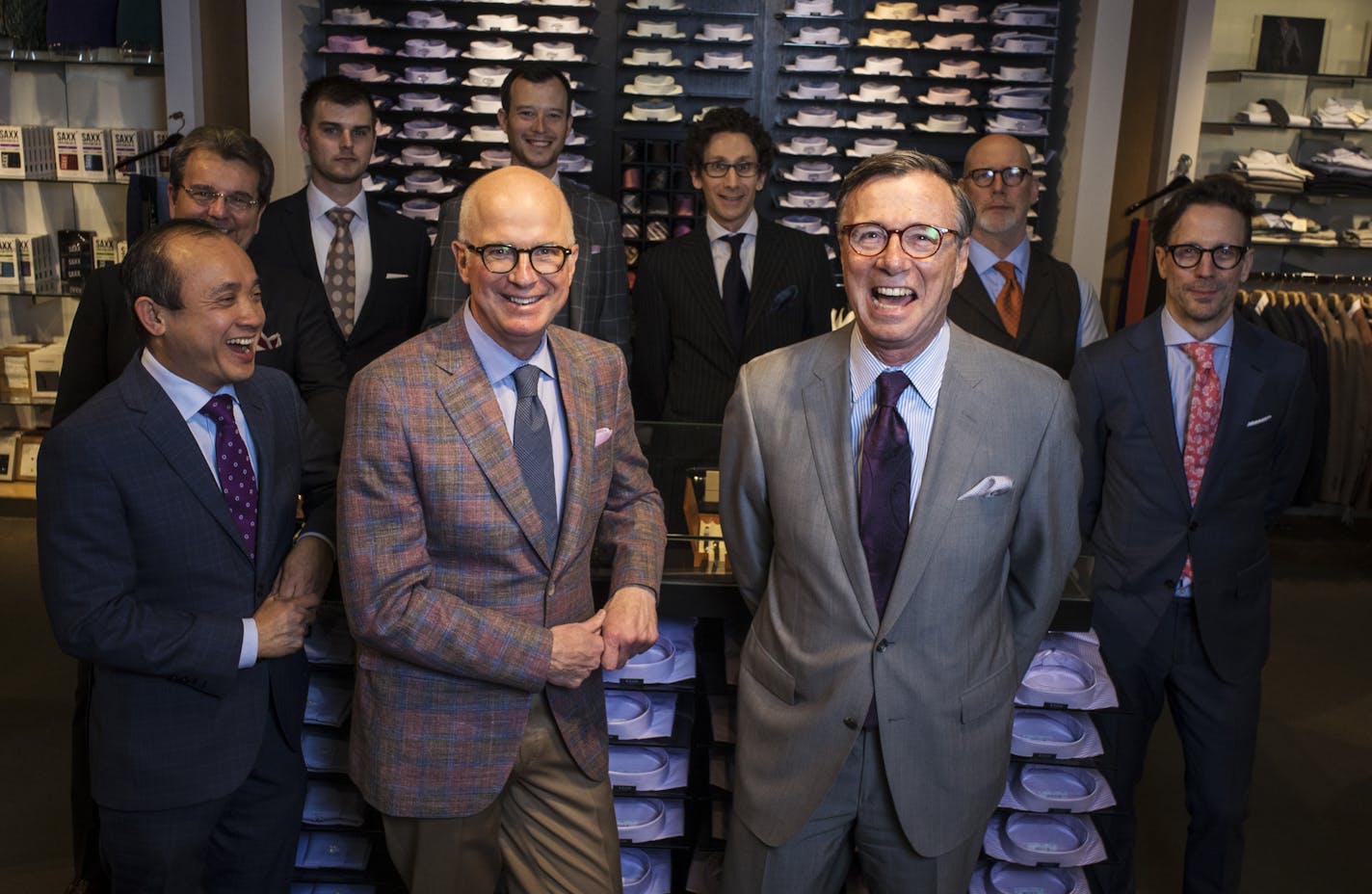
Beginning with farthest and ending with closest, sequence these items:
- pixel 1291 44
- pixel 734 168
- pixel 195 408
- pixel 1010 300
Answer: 1. pixel 1291 44
2. pixel 734 168
3. pixel 1010 300
4. pixel 195 408

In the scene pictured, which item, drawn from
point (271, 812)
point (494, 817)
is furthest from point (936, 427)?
point (271, 812)

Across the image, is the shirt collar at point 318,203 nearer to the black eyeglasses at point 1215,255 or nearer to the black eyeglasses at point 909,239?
the black eyeglasses at point 909,239

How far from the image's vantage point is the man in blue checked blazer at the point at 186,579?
2.10 m

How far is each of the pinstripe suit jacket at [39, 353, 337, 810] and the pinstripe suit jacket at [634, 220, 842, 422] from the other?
2.00 m

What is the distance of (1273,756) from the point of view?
4367mm

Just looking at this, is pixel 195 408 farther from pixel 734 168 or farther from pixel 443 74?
pixel 443 74

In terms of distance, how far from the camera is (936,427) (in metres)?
2.11

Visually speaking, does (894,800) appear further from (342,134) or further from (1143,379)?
(342,134)

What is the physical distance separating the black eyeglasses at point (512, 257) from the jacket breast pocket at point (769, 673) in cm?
80

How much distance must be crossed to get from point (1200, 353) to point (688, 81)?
5.58m

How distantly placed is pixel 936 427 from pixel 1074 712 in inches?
36.6

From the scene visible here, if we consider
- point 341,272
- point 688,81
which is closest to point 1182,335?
point 341,272

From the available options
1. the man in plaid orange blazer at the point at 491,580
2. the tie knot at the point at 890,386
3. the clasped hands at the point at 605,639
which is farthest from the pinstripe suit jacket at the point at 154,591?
the tie knot at the point at 890,386

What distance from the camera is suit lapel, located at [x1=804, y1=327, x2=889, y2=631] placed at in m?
2.10
